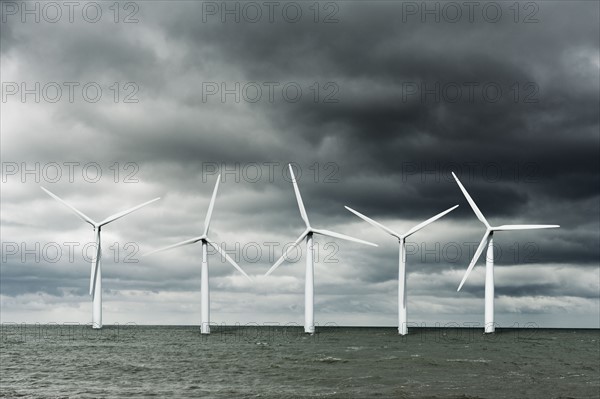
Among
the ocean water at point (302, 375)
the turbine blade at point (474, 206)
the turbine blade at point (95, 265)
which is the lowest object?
the ocean water at point (302, 375)

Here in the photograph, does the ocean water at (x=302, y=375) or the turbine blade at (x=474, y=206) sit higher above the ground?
the turbine blade at (x=474, y=206)

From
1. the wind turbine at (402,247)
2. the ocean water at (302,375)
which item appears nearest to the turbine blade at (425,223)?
the wind turbine at (402,247)

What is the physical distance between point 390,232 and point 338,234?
15028 millimetres

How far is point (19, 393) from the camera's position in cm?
5569

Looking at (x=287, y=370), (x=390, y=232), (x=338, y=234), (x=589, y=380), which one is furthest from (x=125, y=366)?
(x=390, y=232)

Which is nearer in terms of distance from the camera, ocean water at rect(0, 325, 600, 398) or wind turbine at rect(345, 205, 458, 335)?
ocean water at rect(0, 325, 600, 398)

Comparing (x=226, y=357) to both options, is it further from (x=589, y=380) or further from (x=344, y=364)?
(x=589, y=380)

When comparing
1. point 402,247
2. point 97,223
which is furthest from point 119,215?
point 402,247

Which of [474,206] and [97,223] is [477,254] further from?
[97,223]

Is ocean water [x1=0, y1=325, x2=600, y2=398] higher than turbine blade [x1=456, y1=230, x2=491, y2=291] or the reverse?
the reverse

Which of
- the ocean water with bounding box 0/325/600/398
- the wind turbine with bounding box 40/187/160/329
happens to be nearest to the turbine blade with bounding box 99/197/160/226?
the wind turbine with bounding box 40/187/160/329

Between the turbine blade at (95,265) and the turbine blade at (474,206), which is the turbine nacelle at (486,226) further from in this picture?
the turbine blade at (95,265)

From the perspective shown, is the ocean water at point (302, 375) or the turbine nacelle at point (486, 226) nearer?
the ocean water at point (302, 375)

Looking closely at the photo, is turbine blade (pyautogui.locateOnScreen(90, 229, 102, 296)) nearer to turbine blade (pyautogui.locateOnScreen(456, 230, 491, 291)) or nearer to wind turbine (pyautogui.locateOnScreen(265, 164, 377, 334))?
wind turbine (pyautogui.locateOnScreen(265, 164, 377, 334))
